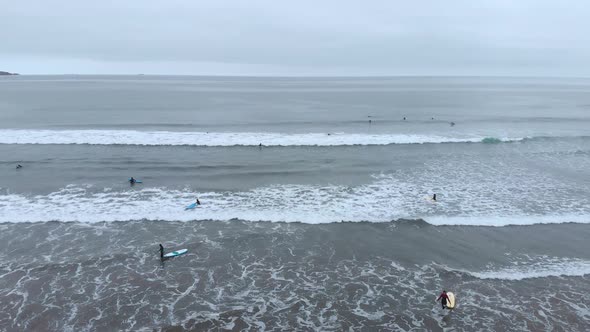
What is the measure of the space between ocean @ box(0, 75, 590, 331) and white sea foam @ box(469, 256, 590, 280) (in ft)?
0.32

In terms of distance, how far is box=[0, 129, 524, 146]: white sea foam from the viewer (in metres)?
49.6

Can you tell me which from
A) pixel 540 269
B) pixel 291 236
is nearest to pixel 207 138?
pixel 291 236

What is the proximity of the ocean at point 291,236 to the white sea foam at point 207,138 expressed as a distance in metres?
1.15

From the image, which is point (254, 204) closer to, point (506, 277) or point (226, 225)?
point (226, 225)

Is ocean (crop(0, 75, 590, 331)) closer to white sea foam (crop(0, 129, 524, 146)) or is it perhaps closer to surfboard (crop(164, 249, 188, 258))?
surfboard (crop(164, 249, 188, 258))

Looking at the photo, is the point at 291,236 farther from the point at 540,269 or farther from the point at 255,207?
the point at 540,269

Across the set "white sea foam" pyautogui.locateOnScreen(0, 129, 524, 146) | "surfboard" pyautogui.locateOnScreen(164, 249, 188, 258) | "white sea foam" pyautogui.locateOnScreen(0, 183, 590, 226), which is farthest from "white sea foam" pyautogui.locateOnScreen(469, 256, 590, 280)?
"white sea foam" pyautogui.locateOnScreen(0, 129, 524, 146)

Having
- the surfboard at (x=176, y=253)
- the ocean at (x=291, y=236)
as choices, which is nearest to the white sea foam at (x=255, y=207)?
the ocean at (x=291, y=236)

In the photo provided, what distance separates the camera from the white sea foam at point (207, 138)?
49.6 metres

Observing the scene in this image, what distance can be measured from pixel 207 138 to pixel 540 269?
42.3 metres

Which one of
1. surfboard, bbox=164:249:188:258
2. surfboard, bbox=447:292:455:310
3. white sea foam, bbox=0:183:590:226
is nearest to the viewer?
surfboard, bbox=447:292:455:310

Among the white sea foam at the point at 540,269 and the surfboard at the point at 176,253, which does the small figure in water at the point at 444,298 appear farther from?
the surfboard at the point at 176,253

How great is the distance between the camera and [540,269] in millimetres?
19906

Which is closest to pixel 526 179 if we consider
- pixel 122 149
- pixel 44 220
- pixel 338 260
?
pixel 338 260
